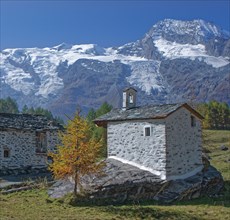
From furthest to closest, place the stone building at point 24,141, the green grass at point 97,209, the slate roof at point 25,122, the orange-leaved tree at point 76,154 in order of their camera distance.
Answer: the slate roof at point 25,122, the stone building at point 24,141, the orange-leaved tree at point 76,154, the green grass at point 97,209

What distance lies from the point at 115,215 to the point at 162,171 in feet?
28.3

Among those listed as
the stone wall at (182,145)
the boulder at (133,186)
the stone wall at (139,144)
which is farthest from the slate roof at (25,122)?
the stone wall at (182,145)

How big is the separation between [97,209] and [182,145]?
10.8 m

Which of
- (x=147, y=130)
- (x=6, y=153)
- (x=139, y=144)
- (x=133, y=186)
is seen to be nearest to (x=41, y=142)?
(x=6, y=153)

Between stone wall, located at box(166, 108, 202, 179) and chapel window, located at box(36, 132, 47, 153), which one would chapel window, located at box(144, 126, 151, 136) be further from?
chapel window, located at box(36, 132, 47, 153)

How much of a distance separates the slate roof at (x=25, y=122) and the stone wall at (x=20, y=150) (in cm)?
56

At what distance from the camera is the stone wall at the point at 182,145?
105 feet

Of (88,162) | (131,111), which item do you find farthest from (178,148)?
(88,162)

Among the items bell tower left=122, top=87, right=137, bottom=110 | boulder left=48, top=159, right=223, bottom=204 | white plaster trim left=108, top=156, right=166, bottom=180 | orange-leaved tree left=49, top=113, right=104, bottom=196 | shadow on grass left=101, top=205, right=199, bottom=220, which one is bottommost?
shadow on grass left=101, top=205, right=199, bottom=220

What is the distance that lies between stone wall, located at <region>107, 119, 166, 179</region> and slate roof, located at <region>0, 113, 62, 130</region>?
11628mm

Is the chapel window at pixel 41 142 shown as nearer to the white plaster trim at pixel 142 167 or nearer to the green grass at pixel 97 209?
the white plaster trim at pixel 142 167

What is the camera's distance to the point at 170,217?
2397 cm

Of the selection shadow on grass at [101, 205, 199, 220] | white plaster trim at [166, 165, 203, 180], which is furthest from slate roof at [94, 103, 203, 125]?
shadow on grass at [101, 205, 199, 220]

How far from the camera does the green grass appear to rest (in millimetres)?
→ 23094
